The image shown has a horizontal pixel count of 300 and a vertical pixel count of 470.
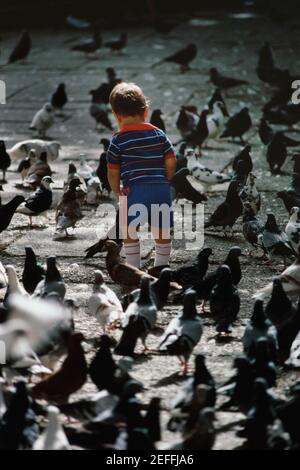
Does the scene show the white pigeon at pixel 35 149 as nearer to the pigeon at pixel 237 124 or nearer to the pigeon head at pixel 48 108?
the pigeon head at pixel 48 108

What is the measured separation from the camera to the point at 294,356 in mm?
5848

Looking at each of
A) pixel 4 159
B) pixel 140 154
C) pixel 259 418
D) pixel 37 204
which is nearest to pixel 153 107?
pixel 4 159

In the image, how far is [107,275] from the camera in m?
7.73

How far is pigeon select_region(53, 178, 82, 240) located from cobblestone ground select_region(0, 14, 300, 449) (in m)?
Answer: 0.11

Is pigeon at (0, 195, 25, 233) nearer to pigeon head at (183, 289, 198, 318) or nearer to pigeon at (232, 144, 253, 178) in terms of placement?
pigeon at (232, 144, 253, 178)

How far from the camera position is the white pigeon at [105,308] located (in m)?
6.40

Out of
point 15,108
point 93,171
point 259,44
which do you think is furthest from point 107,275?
point 259,44

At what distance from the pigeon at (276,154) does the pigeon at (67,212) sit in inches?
102

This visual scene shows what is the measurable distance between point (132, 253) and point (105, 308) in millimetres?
1031

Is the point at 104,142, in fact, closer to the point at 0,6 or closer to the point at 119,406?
the point at 119,406

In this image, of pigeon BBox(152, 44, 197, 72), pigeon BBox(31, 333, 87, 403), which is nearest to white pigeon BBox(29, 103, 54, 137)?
pigeon BBox(152, 44, 197, 72)

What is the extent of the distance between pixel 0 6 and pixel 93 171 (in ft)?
32.5

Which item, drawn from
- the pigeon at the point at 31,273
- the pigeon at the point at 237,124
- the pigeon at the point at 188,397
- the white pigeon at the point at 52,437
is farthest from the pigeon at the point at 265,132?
the white pigeon at the point at 52,437

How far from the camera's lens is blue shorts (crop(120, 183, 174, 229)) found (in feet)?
23.7
